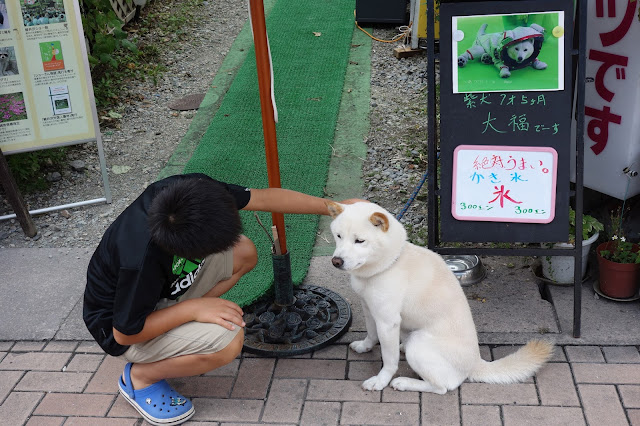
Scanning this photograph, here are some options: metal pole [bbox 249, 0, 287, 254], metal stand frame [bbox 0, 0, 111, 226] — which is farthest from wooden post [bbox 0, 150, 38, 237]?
metal pole [bbox 249, 0, 287, 254]

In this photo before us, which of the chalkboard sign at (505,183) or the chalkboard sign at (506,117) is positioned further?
the chalkboard sign at (505,183)

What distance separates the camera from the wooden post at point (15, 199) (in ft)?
16.0

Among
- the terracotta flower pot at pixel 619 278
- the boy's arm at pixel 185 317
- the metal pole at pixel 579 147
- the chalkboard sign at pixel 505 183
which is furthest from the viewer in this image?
the terracotta flower pot at pixel 619 278

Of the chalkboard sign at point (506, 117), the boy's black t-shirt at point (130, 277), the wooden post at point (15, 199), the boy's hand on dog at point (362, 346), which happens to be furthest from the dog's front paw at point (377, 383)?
the wooden post at point (15, 199)

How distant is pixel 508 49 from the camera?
3.42m

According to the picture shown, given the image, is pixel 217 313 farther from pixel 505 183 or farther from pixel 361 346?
pixel 505 183

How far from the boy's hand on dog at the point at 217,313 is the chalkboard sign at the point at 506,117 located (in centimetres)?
127

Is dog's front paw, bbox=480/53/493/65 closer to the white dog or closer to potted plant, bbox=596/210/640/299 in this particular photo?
the white dog

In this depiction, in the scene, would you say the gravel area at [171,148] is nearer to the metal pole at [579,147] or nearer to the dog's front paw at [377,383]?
the metal pole at [579,147]

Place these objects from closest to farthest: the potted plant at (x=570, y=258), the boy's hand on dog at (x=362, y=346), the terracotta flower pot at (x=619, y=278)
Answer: the boy's hand on dog at (x=362, y=346), the terracotta flower pot at (x=619, y=278), the potted plant at (x=570, y=258)

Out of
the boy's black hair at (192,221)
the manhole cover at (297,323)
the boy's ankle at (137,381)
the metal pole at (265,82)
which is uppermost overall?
the metal pole at (265,82)

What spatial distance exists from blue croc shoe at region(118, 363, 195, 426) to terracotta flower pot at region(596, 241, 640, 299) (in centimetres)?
238

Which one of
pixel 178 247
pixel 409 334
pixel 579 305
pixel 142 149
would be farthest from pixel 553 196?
pixel 142 149

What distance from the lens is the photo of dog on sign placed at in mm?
3410
